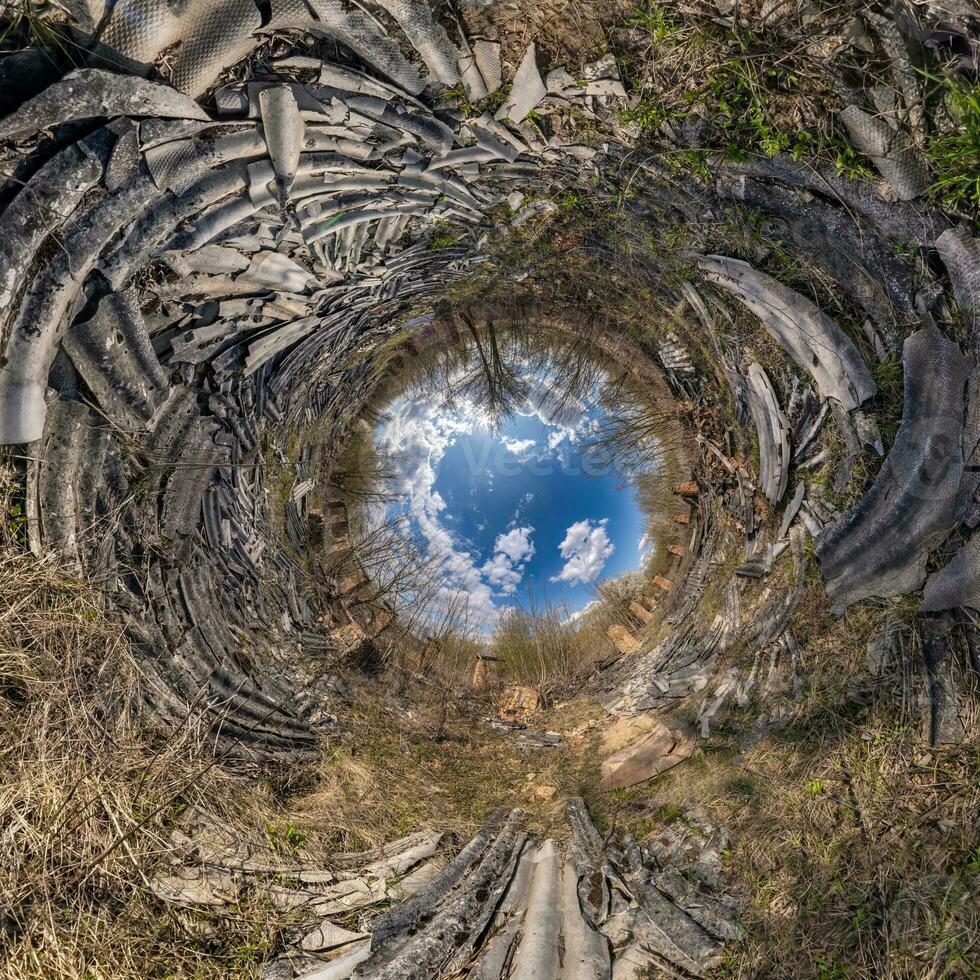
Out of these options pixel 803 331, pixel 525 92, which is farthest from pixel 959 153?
pixel 525 92

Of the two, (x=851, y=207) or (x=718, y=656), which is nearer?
(x=851, y=207)

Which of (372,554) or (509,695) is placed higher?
(372,554)

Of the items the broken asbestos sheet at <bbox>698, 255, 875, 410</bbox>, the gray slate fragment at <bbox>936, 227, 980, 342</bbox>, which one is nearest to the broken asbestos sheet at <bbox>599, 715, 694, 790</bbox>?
the broken asbestos sheet at <bbox>698, 255, 875, 410</bbox>

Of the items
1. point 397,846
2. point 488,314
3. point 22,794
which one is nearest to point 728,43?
point 488,314

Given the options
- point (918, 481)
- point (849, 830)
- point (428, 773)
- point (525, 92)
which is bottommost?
point (428, 773)

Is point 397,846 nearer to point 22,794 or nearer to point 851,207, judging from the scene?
point 22,794

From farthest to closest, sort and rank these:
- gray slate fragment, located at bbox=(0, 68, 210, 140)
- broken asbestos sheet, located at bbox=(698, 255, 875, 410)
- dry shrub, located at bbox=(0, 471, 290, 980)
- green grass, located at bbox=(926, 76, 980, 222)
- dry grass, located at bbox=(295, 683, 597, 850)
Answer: dry grass, located at bbox=(295, 683, 597, 850), broken asbestos sheet, located at bbox=(698, 255, 875, 410), dry shrub, located at bbox=(0, 471, 290, 980), green grass, located at bbox=(926, 76, 980, 222), gray slate fragment, located at bbox=(0, 68, 210, 140)

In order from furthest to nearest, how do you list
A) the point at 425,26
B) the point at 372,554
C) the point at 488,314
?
1. the point at 372,554
2. the point at 488,314
3. the point at 425,26

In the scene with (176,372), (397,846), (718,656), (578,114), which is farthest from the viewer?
(718,656)

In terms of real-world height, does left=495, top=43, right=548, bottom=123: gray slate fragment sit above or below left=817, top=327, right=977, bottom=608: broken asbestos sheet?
above

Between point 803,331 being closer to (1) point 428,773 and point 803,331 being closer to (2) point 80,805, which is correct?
(1) point 428,773

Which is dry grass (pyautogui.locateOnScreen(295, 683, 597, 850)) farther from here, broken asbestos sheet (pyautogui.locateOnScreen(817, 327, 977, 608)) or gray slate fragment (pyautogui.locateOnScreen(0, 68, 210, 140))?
gray slate fragment (pyautogui.locateOnScreen(0, 68, 210, 140))
